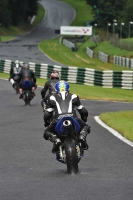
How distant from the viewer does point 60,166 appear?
446 inches

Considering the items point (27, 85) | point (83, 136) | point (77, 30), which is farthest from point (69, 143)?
point (77, 30)

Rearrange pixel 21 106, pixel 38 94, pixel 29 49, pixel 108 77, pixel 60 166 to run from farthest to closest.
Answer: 1. pixel 29 49
2. pixel 108 77
3. pixel 38 94
4. pixel 21 106
5. pixel 60 166

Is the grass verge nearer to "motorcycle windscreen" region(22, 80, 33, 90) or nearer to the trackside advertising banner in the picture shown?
"motorcycle windscreen" region(22, 80, 33, 90)

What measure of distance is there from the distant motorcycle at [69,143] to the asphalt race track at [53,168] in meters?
0.17

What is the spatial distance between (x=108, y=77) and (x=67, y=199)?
2855 centimetres

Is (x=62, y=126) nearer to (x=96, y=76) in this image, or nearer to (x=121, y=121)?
(x=121, y=121)

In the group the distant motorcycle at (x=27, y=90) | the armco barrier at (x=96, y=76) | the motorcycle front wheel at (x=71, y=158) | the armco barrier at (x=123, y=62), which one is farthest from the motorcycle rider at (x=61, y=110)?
the armco barrier at (x=123, y=62)

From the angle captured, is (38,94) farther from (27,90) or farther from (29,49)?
(29,49)

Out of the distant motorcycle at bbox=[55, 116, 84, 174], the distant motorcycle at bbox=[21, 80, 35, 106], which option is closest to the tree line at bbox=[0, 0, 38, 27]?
the distant motorcycle at bbox=[21, 80, 35, 106]

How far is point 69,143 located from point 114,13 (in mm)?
111284

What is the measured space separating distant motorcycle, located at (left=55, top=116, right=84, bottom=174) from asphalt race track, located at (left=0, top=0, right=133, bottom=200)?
17 centimetres

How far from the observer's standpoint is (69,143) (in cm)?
1054

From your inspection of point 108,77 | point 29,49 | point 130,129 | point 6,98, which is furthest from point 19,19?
point 130,129

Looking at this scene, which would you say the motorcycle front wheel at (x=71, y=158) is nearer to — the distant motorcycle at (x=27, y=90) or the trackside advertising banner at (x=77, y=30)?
the distant motorcycle at (x=27, y=90)
